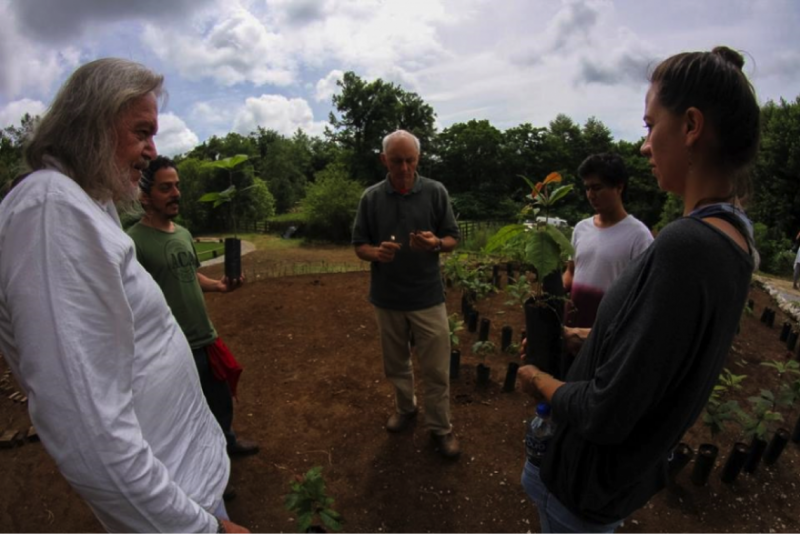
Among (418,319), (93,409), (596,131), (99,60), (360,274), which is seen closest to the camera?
(93,409)

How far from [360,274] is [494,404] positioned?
4.48m

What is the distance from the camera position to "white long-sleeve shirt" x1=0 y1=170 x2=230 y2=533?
811mm

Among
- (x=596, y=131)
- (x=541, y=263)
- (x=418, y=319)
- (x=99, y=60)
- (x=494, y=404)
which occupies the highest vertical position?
(x=596, y=131)

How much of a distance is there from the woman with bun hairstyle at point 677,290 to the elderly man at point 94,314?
98 cm

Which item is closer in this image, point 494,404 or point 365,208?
point 365,208

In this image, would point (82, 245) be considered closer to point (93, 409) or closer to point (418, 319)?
point (93, 409)

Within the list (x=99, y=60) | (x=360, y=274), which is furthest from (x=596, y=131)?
(x=99, y=60)

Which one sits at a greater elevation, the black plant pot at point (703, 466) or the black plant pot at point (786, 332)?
the black plant pot at point (786, 332)

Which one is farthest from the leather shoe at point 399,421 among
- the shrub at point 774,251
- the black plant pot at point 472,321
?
the shrub at point 774,251

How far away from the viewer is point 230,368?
269 cm

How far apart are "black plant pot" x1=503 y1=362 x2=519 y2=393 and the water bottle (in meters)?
2.45

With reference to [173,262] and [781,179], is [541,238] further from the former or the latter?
[781,179]

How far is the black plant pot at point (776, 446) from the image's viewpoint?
2.96 meters

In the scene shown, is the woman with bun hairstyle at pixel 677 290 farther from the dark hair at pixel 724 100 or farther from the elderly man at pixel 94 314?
the elderly man at pixel 94 314
